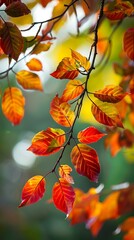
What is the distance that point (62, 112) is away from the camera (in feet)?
1.59

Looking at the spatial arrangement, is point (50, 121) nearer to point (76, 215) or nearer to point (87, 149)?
point (76, 215)

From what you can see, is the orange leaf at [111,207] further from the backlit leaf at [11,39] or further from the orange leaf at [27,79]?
the backlit leaf at [11,39]

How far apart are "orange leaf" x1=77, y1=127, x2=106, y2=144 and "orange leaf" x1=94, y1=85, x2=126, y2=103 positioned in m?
0.04

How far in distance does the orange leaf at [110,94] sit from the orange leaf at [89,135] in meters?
0.04

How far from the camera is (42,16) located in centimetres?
73

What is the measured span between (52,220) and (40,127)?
127cm

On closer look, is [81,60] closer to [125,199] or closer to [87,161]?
[87,161]

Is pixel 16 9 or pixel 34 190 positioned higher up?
pixel 16 9

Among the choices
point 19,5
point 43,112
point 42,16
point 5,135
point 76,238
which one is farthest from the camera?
point 43,112

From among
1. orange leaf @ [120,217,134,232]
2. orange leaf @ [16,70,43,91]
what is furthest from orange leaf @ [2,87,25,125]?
orange leaf @ [120,217,134,232]

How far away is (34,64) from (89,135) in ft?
0.55

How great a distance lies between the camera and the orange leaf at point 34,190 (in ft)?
1.58

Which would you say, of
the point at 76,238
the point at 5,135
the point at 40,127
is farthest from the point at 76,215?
the point at 40,127

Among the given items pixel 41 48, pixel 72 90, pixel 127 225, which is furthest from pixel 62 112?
pixel 127 225
